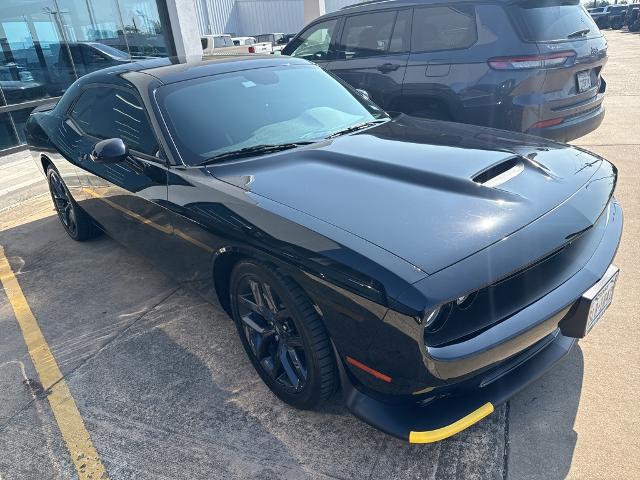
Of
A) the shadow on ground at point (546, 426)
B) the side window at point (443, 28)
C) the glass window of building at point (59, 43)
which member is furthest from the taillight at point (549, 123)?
the glass window of building at point (59, 43)

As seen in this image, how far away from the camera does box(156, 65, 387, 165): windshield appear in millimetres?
2809

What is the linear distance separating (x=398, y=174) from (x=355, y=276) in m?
0.77

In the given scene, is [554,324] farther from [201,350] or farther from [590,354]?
[201,350]

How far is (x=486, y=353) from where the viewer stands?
1.74 meters

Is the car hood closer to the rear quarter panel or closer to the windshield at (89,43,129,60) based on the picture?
the rear quarter panel

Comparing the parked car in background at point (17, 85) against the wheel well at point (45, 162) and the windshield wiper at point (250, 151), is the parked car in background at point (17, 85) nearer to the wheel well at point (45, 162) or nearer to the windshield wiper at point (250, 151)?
the wheel well at point (45, 162)

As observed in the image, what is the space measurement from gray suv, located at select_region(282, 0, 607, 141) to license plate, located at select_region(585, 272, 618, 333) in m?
2.60

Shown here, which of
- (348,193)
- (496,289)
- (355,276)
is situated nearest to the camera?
(355,276)

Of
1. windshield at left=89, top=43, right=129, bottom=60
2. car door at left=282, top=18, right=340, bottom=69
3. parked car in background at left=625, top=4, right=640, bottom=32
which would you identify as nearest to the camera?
car door at left=282, top=18, right=340, bottom=69

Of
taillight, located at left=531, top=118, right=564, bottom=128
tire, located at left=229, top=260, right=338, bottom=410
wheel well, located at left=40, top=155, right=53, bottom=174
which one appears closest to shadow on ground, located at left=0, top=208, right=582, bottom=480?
tire, located at left=229, top=260, right=338, bottom=410

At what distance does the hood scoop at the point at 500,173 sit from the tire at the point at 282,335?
3.12 ft

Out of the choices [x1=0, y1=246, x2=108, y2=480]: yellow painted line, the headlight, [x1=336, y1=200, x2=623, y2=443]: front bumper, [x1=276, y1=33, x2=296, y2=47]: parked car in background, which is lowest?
[x1=276, y1=33, x2=296, y2=47]: parked car in background

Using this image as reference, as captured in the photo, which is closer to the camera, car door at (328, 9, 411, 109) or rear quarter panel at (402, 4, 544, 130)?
rear quarter panel at (402, 4, 544, 130)

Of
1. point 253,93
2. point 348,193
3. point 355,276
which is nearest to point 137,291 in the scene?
point 253,93
